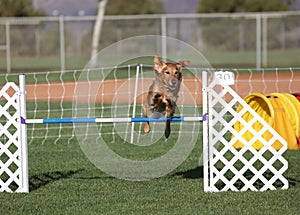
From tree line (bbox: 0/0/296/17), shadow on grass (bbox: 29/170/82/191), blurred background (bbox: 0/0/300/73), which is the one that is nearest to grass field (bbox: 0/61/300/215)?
shadow on grass (bbox: 29/170/82/191)

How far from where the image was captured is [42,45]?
43.1 meters

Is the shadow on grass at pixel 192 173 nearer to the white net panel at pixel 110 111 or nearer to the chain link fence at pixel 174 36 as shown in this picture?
the white net panel at pixel 110 111

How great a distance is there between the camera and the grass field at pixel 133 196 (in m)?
7.88

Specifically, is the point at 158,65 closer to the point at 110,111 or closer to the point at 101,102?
the point at 110,111

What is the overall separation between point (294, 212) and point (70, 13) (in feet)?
172

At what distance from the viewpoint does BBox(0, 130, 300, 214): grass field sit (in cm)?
788

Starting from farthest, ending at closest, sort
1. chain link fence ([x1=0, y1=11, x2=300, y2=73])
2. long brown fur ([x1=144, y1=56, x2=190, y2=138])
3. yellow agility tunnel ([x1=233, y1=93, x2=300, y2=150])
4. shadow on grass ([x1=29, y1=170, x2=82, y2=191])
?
1. chain link fence ([x1=0, y1=11, x2=300, y2=73])
2. yellow agility tunnel ([x1=233, y1=93, x2=300, y2=150])
3. shadow on grass ([x1=29, y1=170, x2=82, y2=191])
4. long brown fur ([x1=144, y1=56, x2=190, y2=138])

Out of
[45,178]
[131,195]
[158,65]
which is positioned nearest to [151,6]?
[45,178]

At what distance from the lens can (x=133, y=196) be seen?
8.59 metres

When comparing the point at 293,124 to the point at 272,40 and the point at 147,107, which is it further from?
the point at 272,40

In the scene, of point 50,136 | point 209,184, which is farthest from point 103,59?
point 209,184

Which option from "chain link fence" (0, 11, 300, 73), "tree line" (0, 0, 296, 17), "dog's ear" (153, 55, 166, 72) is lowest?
"dog's ear" (153, 55, 166, 72)

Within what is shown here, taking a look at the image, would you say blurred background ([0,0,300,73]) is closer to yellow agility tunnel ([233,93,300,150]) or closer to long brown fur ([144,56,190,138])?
yellow agility tunnel ([233,93,300,150])

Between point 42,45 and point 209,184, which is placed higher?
point 42,45
